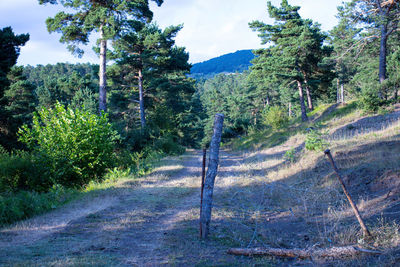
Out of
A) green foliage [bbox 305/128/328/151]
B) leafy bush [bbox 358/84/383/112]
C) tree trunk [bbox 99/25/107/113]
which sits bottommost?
green foliage [bbox 305/128/328/151]

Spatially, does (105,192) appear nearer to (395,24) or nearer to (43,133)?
(43,133)

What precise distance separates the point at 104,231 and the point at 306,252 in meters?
3.59

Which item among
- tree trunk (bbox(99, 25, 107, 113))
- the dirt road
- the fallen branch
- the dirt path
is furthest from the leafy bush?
tree trunk (bbox(99, 25, 107, 113))

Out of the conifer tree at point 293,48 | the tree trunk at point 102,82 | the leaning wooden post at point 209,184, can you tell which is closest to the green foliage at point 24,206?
the leaning wooden post at point 209,184

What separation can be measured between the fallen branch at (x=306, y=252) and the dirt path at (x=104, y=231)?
121 cm

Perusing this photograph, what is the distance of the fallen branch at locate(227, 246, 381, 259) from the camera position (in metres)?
3.48

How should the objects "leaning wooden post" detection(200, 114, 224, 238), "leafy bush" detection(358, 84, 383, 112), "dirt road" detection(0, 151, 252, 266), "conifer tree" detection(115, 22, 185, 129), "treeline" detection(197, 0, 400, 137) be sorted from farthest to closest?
"conifer tree" detection(115, 22, 185, 129), "treeline" detection(197, 0, 400, 137), "leafy bush" detection(358, 84, 383, 112), "leaning wooden post" detection(200, 114, 224, 238), "dirt road" detection(0, 151, 252, 266)

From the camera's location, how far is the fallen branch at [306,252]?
137 inches

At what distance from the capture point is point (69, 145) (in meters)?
10.1

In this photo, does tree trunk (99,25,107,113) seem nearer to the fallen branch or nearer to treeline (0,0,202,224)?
treeline (0,0,202,224)

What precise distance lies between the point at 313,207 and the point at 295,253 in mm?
2664

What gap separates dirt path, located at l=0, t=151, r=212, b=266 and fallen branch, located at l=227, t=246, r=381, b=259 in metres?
1.21

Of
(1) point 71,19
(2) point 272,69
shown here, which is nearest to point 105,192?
(1) point 71,19

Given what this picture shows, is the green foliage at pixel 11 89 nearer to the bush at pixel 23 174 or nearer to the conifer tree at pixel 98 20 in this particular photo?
the conifer tree at pixel 98 20
